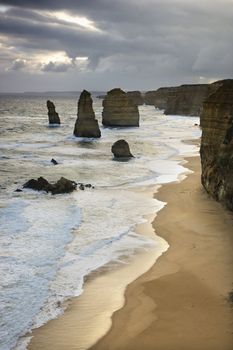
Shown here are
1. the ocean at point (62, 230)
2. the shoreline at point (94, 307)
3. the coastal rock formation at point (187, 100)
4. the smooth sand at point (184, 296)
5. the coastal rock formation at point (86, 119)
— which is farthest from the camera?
the coastal rock formation at point (187, 100)

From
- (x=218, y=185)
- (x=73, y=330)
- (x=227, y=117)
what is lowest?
(x=73, y=330)

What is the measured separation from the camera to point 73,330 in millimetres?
8773

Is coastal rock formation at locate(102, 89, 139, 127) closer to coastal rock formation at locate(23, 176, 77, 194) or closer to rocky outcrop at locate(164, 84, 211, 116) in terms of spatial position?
rocky outcrop at locate(164, 84, 211, 116)

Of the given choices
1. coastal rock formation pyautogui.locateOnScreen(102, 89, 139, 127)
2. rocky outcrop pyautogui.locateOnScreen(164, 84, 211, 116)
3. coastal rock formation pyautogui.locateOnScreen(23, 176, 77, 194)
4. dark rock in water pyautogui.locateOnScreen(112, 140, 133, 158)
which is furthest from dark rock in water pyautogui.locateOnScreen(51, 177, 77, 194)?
rocky outcrop pyautogui.locateOnScreen(164, 84, 211, 116)

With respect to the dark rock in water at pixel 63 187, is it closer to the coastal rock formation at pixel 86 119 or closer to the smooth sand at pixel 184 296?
the smooth sand at pixel 184 296

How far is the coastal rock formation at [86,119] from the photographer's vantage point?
51906mm

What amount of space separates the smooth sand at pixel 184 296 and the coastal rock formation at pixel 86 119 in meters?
37.0

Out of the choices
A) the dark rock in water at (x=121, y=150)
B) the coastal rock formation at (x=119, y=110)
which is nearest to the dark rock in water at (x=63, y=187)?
the dark rock in water at (x=121, y=150)

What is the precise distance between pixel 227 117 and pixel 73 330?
13759 millimetres

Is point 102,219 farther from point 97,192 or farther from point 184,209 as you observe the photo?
point 97,192

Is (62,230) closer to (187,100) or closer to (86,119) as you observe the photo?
(86,119)

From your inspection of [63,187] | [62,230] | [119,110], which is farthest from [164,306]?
[119,110]

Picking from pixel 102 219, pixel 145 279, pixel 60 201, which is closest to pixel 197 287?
pixel 145 279

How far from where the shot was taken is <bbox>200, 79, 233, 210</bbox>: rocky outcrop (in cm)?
1769
